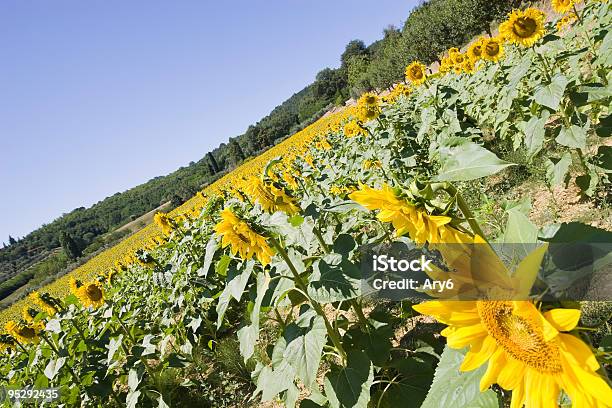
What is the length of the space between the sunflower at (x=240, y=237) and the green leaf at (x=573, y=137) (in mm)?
2878

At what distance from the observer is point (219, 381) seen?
14.2 ft

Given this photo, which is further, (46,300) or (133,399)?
(46,300)

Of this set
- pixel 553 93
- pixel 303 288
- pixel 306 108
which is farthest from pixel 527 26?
pixel 306 108

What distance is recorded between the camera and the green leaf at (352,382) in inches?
76.5

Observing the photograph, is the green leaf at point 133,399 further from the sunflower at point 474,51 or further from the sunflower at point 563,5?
the sunflower at point 474,51

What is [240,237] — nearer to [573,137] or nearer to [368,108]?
[573,137]

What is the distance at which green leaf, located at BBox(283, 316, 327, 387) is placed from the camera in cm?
186

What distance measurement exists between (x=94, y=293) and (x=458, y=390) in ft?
16.2

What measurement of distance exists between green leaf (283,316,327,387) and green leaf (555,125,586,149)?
9.24ft

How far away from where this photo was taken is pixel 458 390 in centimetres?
101

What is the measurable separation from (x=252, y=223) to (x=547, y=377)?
5.19 ft

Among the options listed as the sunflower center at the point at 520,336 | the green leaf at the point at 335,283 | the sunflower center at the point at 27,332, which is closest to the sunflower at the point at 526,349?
the sunflower center at the point at 520,336

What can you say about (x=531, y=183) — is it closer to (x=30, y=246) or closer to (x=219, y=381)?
(x=219, y=381)

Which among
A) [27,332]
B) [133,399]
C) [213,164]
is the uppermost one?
[213,164]
